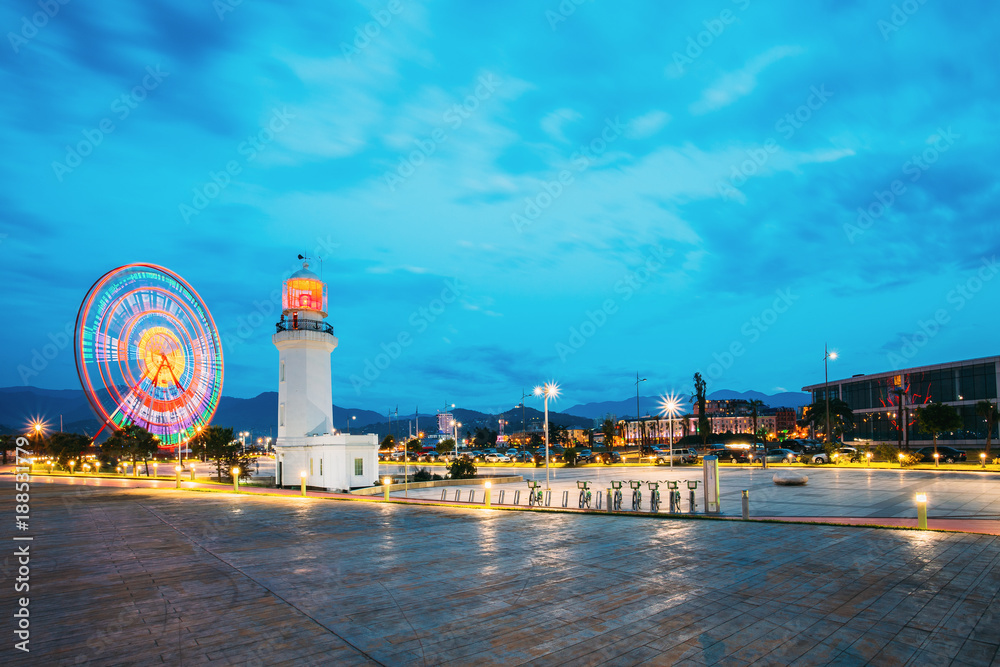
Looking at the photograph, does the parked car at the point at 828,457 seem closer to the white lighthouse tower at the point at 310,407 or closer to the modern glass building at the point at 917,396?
the modern glass building at the point at 917,396

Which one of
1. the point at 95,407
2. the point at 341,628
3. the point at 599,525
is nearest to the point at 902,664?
the point at 341,628

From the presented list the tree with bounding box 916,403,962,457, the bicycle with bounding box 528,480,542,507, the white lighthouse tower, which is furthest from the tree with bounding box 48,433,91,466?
the tree with bounding box 916,403,962,457

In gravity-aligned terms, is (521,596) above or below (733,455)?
above

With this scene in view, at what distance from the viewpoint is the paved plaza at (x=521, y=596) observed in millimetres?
7371

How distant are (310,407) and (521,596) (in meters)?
33.5

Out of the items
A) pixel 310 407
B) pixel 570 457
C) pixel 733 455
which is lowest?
pixel 733 455

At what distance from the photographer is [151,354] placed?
50.3m

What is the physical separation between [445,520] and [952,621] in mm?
14117

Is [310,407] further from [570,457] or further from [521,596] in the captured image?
[521,596]

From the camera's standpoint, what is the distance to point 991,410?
51844mm

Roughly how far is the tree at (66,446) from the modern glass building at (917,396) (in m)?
91.3

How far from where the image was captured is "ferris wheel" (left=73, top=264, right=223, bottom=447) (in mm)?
45219

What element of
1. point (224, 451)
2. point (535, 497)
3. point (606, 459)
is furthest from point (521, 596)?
point (606, 459)

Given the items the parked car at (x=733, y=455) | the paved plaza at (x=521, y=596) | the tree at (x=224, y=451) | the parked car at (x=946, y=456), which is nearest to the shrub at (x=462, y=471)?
the tree at (x=224, y=451)
